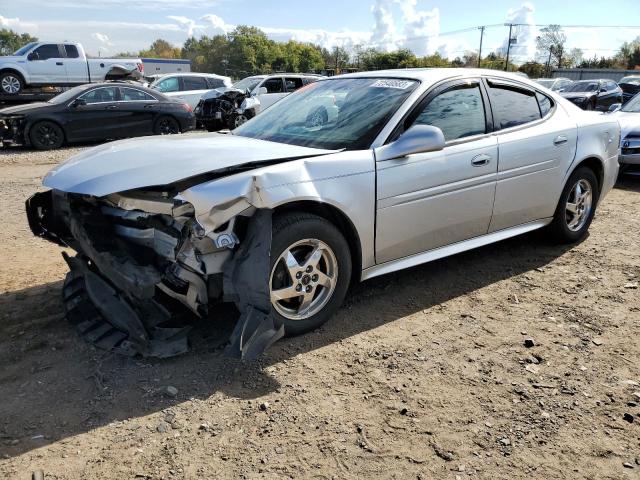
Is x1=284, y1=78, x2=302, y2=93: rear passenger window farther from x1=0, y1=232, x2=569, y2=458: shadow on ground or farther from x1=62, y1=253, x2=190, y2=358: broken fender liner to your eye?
x1=62, y1=253, x2=190, y2=358: broken fender liner

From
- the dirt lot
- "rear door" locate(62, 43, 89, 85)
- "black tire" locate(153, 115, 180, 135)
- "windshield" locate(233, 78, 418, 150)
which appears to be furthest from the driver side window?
"windshield" locate(233, 78, 418, 150)

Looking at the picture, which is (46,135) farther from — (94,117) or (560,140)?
(560,140)

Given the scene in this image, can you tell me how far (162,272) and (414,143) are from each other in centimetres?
183

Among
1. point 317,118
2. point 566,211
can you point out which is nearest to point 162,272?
point 317,118

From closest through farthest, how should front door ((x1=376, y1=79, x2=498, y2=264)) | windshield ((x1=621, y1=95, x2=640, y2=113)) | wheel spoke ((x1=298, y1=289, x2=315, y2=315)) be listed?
wheel spoke ((x1=298, y1=289, x2=315, y2=315)), front door ((x1=376, y1=79, x2=498, y2=264)), windshield ((x1=621, y1=95, x2=640, y2=113))

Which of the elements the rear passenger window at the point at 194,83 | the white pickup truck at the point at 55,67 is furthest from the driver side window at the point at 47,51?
the rear passenger window at the point at 194,83

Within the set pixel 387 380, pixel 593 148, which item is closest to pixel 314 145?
pixel 387 380

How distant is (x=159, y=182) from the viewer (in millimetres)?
3018

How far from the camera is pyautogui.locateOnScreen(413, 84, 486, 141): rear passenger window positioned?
3990mm

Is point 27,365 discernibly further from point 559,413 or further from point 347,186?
point 559,413

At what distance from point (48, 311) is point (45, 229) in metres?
0.61

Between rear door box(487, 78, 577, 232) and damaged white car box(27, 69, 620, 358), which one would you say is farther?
rear door box(487, 78, 577, 232)

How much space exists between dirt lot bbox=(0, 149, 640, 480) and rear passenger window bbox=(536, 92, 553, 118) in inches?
63.9

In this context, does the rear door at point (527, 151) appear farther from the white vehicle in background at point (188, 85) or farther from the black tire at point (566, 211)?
the white vehicle in background at point (188, 85)
